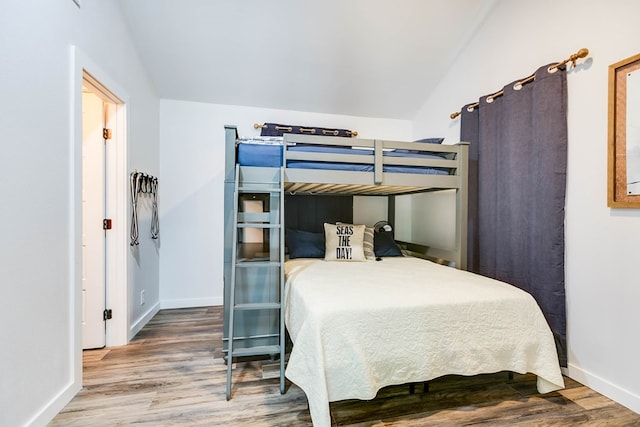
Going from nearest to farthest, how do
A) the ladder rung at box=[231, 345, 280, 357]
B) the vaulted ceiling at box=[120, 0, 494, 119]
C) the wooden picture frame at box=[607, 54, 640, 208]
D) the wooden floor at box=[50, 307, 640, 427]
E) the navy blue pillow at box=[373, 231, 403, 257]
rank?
the wooden floor at box=[50, 307, 640, 427] < the wooden picture frame at box=[607, 54, 640, 208] < the ladder rung at box=[231, 345, 280, 357] < the vaulted ceiling at box=[120, 0, 494, 119] < the navy blue pillow at box=[373, 231, 403, 257]

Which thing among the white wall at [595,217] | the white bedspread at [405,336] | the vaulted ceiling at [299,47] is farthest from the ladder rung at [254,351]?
the vaulted ceiling at [299,47]

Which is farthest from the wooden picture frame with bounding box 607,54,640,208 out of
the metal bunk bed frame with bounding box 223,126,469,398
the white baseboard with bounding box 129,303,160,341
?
the white baseboard with bounding box 129,303,160,341

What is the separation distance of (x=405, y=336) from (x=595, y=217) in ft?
4.89

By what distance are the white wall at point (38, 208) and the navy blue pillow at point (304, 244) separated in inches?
68.3

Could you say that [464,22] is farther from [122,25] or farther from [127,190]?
[127,190]

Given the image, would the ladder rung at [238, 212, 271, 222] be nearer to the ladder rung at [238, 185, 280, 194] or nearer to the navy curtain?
the ladder rung at [238, 185, 280, 194]

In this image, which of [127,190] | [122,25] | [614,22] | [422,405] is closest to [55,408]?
[127,190]

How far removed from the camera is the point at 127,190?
99.3 inches

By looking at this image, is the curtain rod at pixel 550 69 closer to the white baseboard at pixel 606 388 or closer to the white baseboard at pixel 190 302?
the white baseboard at pixel 606 388

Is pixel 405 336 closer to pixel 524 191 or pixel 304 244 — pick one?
pixel 524 191

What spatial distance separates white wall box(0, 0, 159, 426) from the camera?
135 cm

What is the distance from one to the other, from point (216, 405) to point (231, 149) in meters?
1.66

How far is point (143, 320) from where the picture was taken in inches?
114

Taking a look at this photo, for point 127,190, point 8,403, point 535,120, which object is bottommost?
point 8,403
